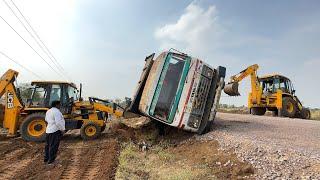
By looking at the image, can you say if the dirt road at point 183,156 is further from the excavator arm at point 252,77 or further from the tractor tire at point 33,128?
the excavator arm at point 252,77

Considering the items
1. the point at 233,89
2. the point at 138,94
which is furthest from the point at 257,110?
the point at 138,94

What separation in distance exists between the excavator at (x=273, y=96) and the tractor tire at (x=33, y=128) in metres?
12.4

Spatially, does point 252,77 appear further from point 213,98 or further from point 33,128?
point 33,128

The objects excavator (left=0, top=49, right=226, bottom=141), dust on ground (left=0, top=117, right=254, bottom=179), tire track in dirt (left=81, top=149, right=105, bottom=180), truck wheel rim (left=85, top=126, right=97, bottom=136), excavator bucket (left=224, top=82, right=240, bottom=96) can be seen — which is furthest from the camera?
excavator bucket (left=224, top=82, right=240, bottom=96)

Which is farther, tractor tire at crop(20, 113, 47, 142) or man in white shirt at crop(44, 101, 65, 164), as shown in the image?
tractor tire at crop(20, 113, 47, 142)

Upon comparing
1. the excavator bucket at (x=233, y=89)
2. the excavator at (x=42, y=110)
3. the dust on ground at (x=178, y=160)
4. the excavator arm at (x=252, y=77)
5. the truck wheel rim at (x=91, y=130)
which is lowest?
the dust on ground at (x=178, y=160)

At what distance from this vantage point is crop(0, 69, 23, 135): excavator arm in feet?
49.9

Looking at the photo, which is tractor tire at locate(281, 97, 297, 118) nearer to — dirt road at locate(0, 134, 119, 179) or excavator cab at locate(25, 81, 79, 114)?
dirt road at locate(0, 134, 119, 179)

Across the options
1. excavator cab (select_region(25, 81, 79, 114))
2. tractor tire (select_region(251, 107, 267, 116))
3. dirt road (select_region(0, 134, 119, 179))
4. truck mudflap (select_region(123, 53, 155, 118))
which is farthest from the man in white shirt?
tractor tire (select_region(251, 107, 267, 116))

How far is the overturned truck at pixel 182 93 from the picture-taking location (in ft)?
41.7

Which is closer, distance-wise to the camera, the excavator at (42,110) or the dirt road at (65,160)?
the dirt road at (65,160)

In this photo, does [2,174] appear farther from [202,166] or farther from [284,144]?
[284,144]

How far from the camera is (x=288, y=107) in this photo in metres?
24.4

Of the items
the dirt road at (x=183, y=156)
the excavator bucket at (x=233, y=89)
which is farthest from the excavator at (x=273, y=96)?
the dirt road at (x=183, y=156)
